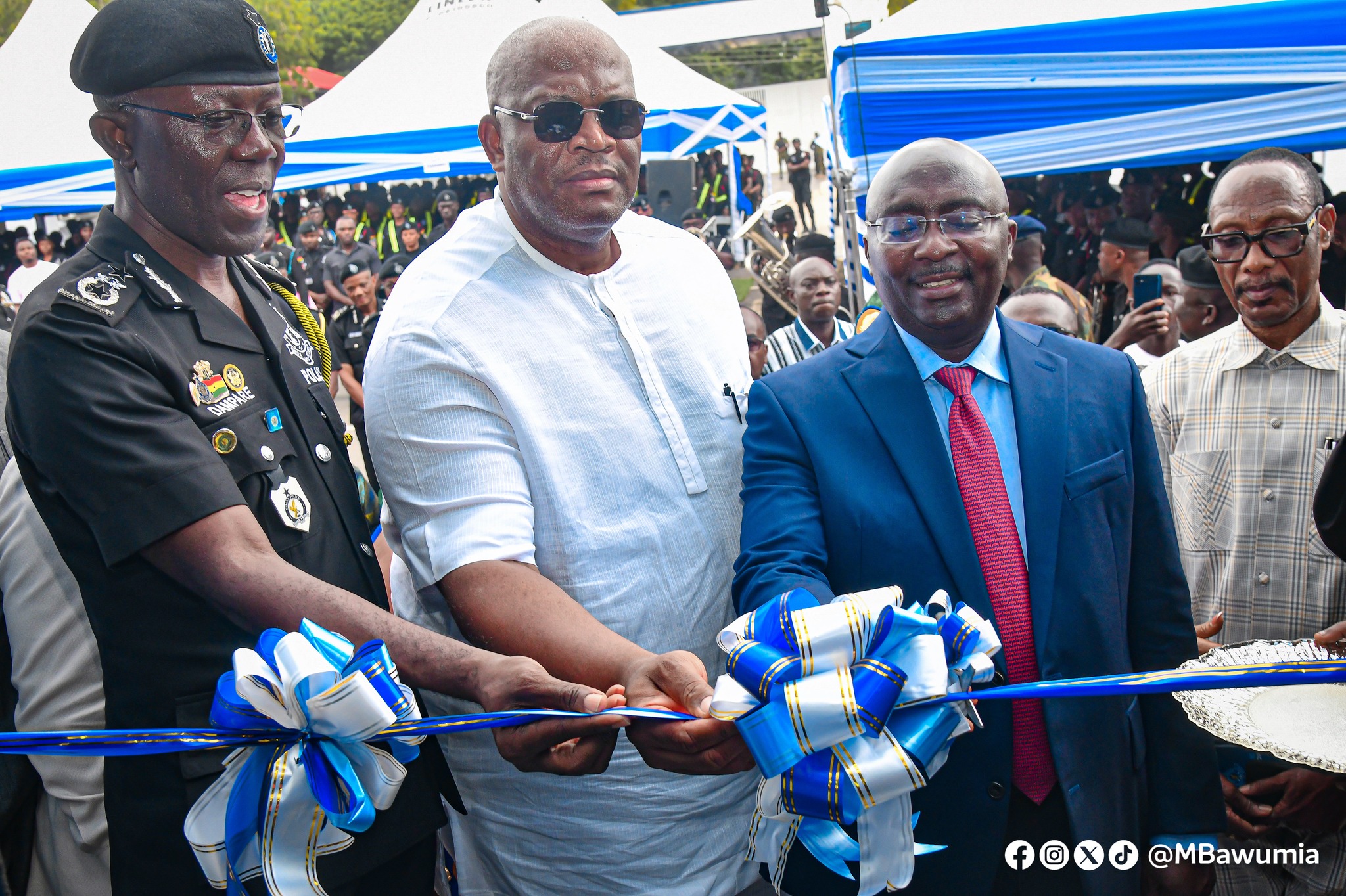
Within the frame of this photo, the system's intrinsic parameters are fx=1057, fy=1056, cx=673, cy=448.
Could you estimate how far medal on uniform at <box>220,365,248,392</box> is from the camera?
7.39 feet

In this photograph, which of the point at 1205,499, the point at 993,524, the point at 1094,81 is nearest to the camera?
the point at 993,524

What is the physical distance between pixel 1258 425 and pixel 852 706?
2.40 meters

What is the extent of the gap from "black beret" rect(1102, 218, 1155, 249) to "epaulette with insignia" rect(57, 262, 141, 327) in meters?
7.55

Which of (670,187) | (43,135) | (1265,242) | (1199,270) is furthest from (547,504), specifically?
(43,135)

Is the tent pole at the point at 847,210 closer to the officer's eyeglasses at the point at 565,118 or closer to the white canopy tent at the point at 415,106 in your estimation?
the officer's eyeglasses at the point at 565,118

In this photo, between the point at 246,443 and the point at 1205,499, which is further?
the point at 1205,499

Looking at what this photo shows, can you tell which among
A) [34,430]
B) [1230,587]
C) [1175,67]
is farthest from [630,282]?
[1175,67]

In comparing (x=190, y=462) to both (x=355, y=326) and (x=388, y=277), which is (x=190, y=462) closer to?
(x=355, y=326)

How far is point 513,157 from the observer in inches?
98.5

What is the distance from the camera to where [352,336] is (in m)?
9.95

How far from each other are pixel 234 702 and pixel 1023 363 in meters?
1.81

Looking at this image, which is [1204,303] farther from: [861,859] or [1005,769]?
[861,859]

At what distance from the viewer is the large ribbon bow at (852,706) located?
1.69m

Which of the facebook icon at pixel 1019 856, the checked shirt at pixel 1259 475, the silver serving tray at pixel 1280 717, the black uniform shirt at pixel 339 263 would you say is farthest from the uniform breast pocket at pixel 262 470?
the black uniform shirt at pixel 339 263
